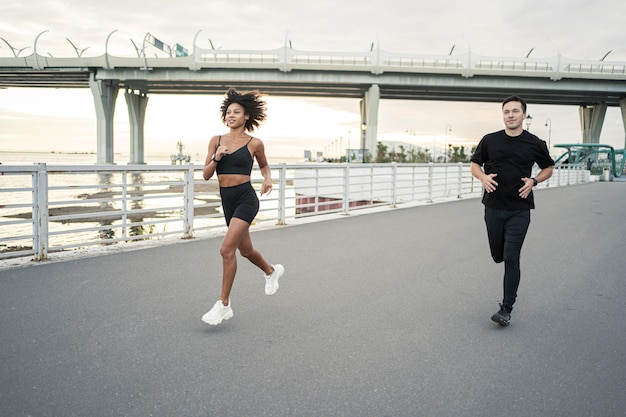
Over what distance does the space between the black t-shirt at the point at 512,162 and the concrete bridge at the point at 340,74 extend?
54291mm

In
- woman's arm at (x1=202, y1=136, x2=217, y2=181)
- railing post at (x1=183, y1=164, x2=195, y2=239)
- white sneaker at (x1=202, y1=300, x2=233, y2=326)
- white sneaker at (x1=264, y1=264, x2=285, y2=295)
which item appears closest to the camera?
white sneaker at (x1=202, y1=300, x2=233, y2=326)

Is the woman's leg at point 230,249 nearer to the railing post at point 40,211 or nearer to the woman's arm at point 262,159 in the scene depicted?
the woman's arm at point 262,159

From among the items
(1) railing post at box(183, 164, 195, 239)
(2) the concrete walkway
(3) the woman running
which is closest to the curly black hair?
(3) the woman running

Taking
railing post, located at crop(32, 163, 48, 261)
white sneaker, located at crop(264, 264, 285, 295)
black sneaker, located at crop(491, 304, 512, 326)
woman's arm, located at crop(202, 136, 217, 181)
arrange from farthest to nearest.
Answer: railing post, located at crop(32, 163, 48, 261) < white sneaker, located at crop(264, 264, 285, 295) < black sneaker, located at crop(491, 304, 512, 326) < woman's arm, located at crop(202, 136, 217, 181)

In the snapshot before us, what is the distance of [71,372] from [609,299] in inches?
213

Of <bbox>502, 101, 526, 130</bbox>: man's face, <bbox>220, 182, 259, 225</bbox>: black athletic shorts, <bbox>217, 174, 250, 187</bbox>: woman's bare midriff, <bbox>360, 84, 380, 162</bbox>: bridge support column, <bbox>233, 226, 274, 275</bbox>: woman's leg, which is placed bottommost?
<bbox>233, 226, 274, 275</bbox>: woman's leg

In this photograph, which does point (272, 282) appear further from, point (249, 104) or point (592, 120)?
point (592, 120)

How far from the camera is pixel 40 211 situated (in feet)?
23.7

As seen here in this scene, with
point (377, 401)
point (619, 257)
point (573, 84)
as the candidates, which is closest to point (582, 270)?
point (619, 257)

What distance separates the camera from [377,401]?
316 cm

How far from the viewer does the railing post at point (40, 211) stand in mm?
7160

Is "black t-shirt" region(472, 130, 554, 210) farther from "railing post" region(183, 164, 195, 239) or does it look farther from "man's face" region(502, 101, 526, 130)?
"railing post" region(183, 164, 195, 239)

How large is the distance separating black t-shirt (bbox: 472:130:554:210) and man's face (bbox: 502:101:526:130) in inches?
6.1

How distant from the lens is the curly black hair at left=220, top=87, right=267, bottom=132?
4750mm
